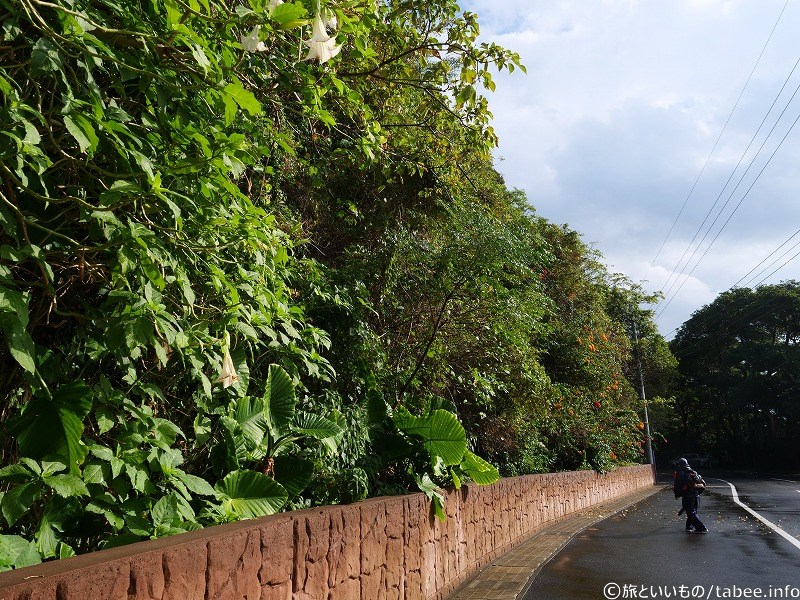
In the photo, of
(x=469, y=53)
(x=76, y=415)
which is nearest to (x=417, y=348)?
(x=469, y=53)

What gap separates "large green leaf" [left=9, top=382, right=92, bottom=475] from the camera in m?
3.30

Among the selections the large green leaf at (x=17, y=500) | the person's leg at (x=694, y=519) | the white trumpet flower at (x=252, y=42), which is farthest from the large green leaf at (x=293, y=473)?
the person's leg at (x=694, y=519)

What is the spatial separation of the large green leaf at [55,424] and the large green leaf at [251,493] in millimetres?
1489

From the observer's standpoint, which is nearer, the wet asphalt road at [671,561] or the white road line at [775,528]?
the wet asphalt road at [671,561]

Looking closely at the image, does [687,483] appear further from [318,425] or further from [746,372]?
[746,372]

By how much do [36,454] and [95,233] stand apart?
3.59ft

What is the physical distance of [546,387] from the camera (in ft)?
40.1

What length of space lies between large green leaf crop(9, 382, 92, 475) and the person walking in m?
12.1

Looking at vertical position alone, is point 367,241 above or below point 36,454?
above

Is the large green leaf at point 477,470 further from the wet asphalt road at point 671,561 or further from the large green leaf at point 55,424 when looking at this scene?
the large green leaf at point 55,424

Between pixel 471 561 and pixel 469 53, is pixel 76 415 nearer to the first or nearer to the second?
pixel 469 53

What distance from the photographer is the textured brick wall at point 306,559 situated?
2.75 metres

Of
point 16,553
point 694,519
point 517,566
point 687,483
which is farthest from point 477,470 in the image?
point 687,483

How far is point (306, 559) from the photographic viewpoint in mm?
4457
